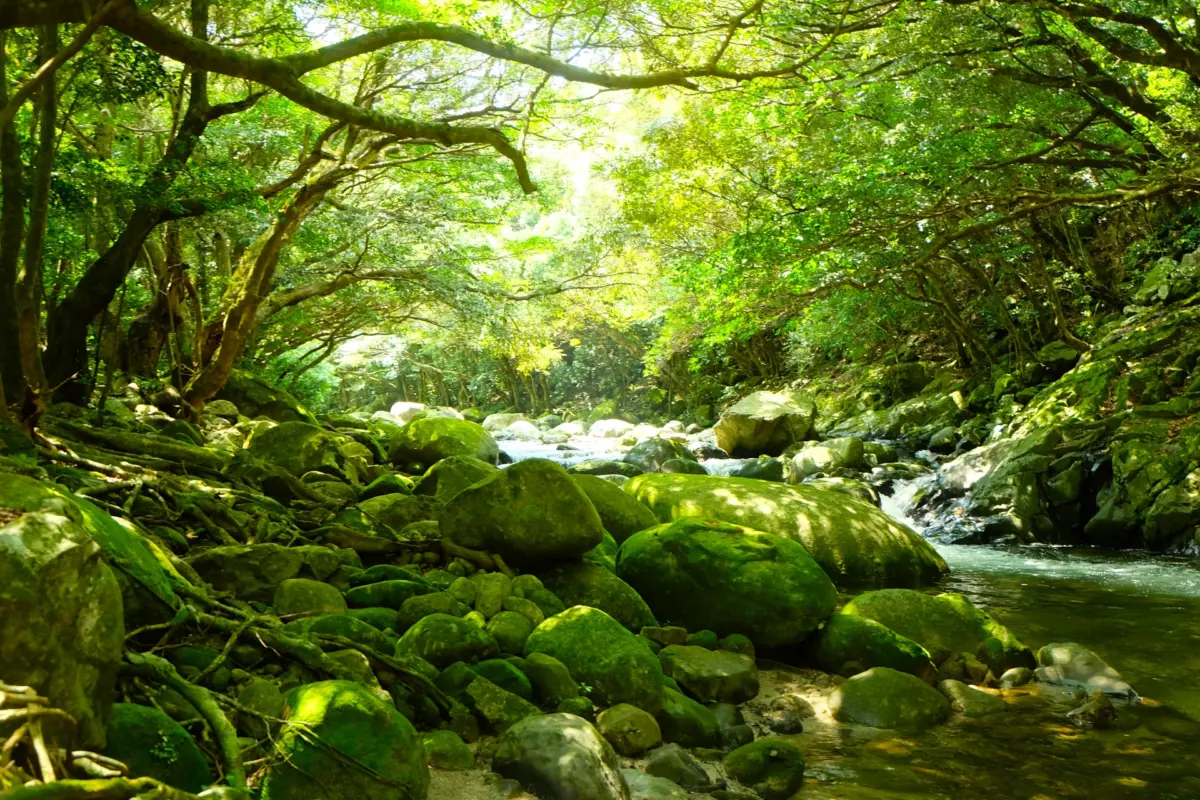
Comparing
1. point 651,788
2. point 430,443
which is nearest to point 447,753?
point 651,788

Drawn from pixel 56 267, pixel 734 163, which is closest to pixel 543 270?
pixel 734 163

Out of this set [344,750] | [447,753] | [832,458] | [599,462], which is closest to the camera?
[344,750]

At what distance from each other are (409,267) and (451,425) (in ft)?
11.5

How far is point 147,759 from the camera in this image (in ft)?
8.46

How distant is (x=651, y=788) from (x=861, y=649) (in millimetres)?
2638

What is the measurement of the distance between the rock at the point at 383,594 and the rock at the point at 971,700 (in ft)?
11.1

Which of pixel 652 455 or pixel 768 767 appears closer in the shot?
pixel 768 767

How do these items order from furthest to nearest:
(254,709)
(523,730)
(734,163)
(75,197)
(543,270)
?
(543,270) < (734,163) < (75,197) < (523,730) < (254,709)

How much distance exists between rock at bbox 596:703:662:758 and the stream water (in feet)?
2.65

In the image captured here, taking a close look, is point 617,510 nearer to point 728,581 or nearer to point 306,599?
point 728,581

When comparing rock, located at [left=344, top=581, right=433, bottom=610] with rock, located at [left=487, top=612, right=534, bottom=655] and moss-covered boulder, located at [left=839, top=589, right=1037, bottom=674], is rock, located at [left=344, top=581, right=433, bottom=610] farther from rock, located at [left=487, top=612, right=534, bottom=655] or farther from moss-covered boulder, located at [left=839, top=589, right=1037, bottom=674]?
moss-covered boulder, located at [left=839, top=589, right=1037, bottom=674]

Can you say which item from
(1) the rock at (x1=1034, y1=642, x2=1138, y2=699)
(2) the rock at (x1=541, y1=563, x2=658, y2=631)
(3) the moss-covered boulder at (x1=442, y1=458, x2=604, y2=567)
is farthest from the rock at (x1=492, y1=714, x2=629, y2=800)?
(1) the rock at (x1=1034, y1=642, x2=1138, y2=699)

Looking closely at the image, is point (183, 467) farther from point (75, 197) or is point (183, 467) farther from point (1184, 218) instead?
point (1184, 218)

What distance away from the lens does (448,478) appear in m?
7.98
